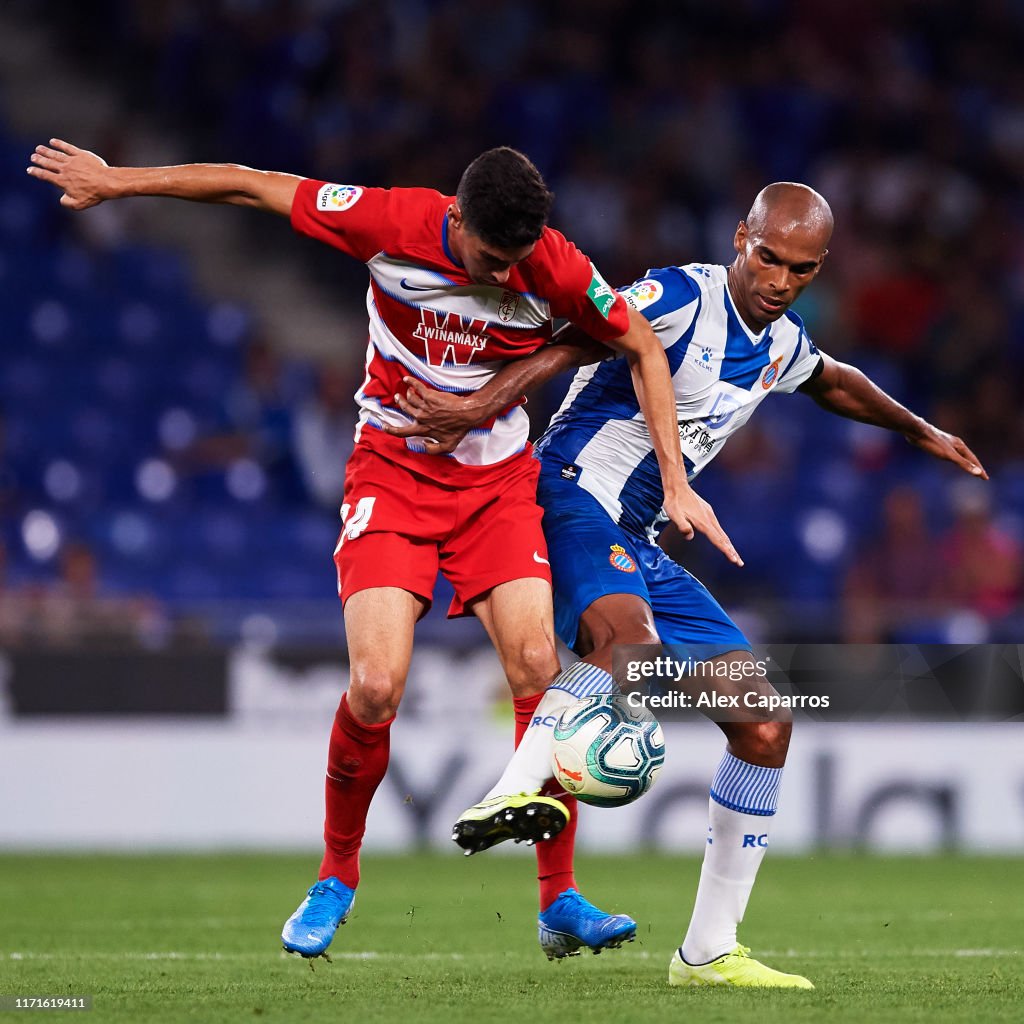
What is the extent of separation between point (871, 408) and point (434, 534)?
177cm

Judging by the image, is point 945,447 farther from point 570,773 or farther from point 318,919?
→ point 318,919

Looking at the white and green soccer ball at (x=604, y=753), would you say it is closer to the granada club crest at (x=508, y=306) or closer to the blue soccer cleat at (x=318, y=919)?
the blue soccer cleat at (x=318, y=919)

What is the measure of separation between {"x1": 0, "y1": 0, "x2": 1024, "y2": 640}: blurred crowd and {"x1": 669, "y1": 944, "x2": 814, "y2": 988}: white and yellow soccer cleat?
709 centimetres

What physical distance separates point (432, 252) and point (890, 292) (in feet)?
31.2

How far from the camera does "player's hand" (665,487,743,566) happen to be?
4895 mm

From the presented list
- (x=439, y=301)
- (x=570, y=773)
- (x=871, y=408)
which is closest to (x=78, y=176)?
(x=439, y=301)

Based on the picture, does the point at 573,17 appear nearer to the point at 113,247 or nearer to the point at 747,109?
the point at 747,109

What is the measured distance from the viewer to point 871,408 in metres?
6.20

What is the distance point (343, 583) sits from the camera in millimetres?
5430

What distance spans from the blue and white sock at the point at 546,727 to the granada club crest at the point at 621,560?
38 centimetres

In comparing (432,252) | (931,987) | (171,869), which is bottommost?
(171,869)

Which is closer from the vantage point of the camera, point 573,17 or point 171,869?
point 171,869

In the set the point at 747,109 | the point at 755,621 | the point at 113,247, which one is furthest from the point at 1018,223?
the point at 113,247

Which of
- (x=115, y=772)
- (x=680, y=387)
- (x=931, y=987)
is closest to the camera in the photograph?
(x=931, y=987)
